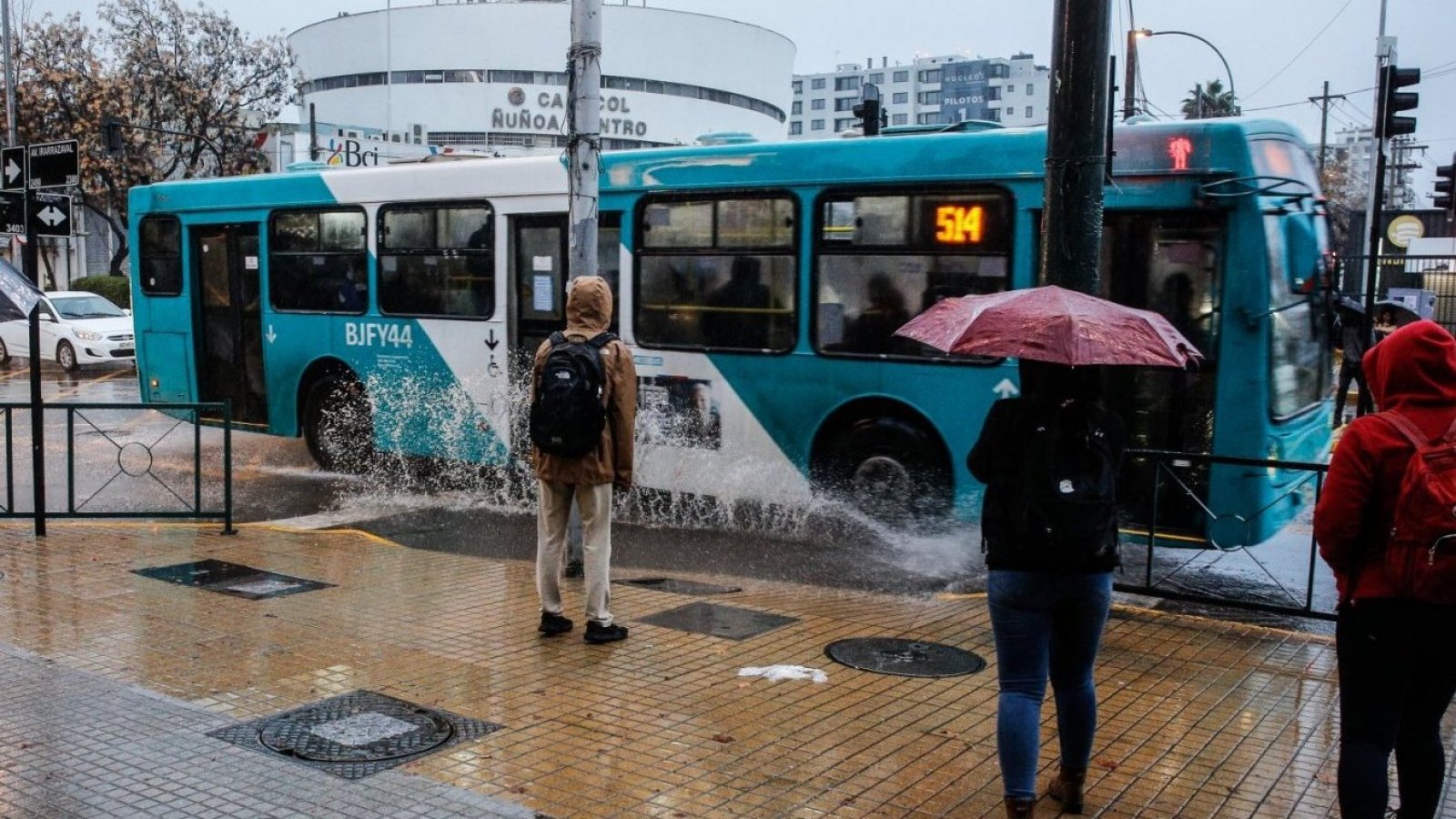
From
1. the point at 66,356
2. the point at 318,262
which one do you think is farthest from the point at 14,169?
the point at 66,356

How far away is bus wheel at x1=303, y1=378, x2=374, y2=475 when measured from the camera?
13492 mm

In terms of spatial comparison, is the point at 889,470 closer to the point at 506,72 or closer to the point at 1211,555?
the point at 1211,555

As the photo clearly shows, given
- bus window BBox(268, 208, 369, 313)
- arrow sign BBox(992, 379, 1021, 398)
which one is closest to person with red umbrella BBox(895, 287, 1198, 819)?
arrow sign BBox(992, 379, 1021, 398)

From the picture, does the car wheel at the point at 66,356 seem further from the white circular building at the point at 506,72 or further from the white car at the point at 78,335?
the white circular building at the point at 506,72

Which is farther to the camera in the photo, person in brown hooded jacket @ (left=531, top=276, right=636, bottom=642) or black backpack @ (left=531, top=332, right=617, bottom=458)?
person in brown hooded jacket @ (left=531, top=276, right=636, bottom=642)

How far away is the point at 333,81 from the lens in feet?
247

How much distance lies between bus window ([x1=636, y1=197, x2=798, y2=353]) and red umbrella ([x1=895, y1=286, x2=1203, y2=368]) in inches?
232

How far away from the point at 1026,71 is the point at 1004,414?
16403cm

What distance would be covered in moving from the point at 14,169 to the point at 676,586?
20.3ft

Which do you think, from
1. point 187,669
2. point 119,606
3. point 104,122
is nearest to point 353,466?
point 119,606

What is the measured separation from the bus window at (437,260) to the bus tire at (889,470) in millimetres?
4068

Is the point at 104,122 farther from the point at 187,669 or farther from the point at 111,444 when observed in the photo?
the point at 187,669

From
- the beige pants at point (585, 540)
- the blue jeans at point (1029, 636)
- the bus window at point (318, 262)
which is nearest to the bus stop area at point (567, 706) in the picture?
the beige pants at point (585, 540)

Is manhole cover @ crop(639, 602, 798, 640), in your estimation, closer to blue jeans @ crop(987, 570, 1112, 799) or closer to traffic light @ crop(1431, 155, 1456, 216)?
blue jeans @ crop(987, 570, 1112, 799)
